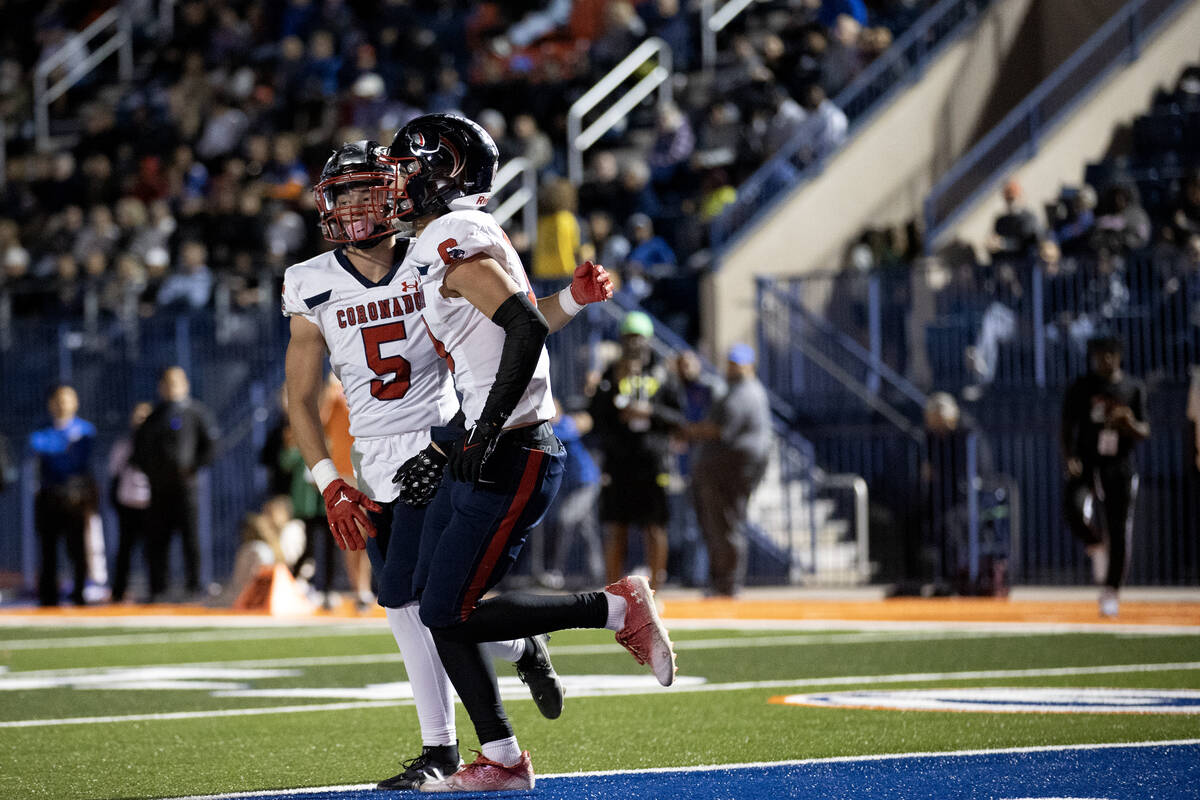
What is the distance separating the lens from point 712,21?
75.3 feet

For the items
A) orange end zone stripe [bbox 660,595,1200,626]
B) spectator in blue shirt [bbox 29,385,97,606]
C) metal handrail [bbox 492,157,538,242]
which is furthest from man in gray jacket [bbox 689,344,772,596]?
metal handrail [bbox 492,157,538,242]

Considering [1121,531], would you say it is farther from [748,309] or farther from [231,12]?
[231,12]

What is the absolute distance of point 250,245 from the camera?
2206cm

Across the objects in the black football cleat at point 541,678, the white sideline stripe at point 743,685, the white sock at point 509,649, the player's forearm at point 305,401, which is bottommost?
the white sideline stripe at point 743,685

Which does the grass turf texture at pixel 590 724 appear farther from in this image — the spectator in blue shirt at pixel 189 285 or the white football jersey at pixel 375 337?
the spectator in blue shirt at pixel 189 285

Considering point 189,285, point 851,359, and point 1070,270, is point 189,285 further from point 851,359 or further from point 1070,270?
point 1070,270

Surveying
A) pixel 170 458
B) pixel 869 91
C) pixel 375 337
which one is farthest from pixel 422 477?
pixel 869 91

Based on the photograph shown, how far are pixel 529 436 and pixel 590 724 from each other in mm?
2127

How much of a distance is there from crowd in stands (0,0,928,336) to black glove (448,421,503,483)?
514 inches

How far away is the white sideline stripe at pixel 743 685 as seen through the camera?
8.38 metres

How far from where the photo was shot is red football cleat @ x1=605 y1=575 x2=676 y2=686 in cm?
630

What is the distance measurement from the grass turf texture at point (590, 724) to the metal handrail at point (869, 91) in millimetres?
8676

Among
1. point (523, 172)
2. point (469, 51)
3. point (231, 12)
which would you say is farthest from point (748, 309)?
point (231, 12)

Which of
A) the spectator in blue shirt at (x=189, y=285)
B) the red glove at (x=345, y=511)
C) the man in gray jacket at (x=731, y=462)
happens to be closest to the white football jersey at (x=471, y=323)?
the red glove at (x=345, y=511)
